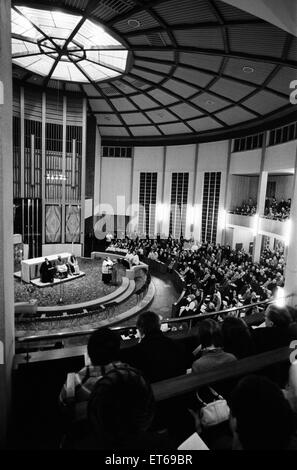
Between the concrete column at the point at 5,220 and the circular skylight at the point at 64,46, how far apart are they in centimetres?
751

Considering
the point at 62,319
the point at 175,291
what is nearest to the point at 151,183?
the point at 175,291

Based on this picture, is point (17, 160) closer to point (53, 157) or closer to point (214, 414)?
point (53, 157)

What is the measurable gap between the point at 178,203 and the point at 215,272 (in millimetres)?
9034

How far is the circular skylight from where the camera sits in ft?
30.3

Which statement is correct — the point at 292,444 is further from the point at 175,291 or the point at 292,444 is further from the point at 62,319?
the point at 175,291

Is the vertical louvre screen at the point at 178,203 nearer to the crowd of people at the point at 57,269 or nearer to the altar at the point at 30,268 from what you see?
the crowd of people at the point at 57,269

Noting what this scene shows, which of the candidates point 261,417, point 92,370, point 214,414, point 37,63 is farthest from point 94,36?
point 261,417

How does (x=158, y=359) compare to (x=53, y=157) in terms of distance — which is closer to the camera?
(x=158, y=359)

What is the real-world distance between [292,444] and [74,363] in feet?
7.15

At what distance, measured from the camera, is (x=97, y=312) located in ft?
33.1

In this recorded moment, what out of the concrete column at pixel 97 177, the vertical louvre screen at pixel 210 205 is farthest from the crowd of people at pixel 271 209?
the concrete column at pixel 97 177

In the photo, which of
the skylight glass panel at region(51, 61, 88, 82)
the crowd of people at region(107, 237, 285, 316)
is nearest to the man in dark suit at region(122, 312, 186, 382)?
the crowd of people at region(107, 237, 285, 316)

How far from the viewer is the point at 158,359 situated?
2453 mm

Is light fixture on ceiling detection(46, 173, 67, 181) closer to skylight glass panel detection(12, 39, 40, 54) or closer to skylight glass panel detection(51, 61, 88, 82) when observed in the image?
skylight glass panel detection(51, 61, 88, 82)
